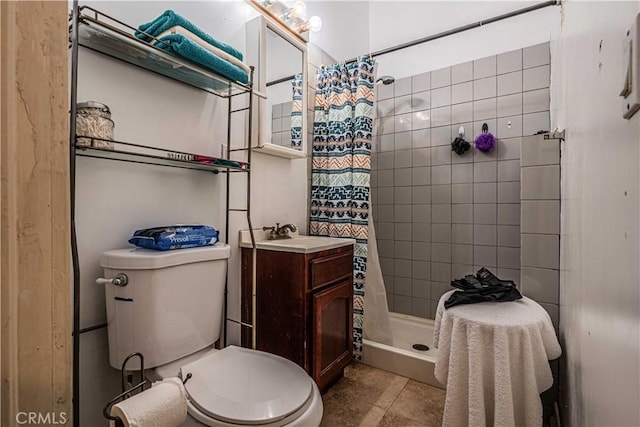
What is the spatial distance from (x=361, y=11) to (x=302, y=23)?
945 millimetres

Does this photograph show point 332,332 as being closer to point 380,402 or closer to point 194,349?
point 380,402

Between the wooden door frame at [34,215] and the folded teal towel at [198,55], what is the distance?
0.68 metres

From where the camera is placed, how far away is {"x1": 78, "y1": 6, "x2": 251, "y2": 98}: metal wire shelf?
95cm

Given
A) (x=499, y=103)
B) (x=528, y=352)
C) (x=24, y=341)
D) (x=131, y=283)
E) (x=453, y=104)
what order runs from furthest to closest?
(x=453, y=104), (x=499, y=103), (x=528, y=352), (x=131, y=283), (x=24, y=341)

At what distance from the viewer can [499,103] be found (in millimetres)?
2174

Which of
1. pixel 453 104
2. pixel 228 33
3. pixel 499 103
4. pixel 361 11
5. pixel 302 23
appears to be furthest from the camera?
pixel 361 11

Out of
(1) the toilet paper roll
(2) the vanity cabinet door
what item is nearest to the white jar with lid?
(1) the toilet paper roll

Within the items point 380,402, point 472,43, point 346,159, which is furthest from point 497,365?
point 472,43

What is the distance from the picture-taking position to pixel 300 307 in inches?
55.1

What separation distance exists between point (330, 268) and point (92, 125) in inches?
43.5

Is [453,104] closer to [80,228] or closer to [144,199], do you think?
[144,199]

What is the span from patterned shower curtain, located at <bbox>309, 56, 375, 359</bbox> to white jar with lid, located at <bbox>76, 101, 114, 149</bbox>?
1.28 metres

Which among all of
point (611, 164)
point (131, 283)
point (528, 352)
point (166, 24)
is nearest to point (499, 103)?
point (528, 352)

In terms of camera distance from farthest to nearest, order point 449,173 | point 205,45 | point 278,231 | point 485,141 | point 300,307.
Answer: point 449,173 < point 485,141 < point 278,231 < point 300,307 < point 205,45
